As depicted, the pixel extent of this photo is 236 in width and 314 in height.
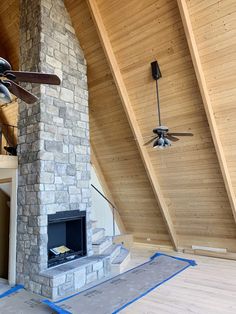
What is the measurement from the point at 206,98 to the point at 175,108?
757 millimetres

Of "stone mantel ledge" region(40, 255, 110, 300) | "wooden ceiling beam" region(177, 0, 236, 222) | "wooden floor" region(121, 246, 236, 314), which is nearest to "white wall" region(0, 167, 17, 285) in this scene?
"stone mantel ledge" region(40, 255, 110, 300)

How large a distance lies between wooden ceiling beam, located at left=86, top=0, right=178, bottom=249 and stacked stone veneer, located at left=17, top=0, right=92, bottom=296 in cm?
81

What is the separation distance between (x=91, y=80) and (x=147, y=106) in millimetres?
1450

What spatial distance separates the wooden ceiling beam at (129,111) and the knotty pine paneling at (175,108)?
4.0 inches

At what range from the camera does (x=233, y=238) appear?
5.75 m

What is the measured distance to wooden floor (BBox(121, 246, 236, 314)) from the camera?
3.50 m

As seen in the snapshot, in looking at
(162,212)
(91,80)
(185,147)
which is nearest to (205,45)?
(185,147)

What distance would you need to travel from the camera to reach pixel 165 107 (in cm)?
507

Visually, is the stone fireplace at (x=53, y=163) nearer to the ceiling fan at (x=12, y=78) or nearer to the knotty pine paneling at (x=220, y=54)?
the ceiling fan at (x=12, y=78)

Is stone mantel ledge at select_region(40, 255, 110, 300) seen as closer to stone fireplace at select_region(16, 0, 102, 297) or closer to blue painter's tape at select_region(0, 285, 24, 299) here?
stone fireplace at select_region(16, 0, 102, 297)

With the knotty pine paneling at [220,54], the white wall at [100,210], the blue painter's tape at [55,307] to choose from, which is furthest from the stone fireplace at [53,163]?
the knotty pine paneling at [220,54]

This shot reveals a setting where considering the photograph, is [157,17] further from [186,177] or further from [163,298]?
[163,298]

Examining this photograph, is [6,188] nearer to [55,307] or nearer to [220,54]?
[55,307]

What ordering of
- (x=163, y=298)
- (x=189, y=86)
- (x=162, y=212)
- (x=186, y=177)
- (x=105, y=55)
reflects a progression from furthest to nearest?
1. (x=162, y=212)
2. (x=186, y=177)
3. (x=105, y=55)
4. (x=189, y=86)
5. (x=163, y=298)
